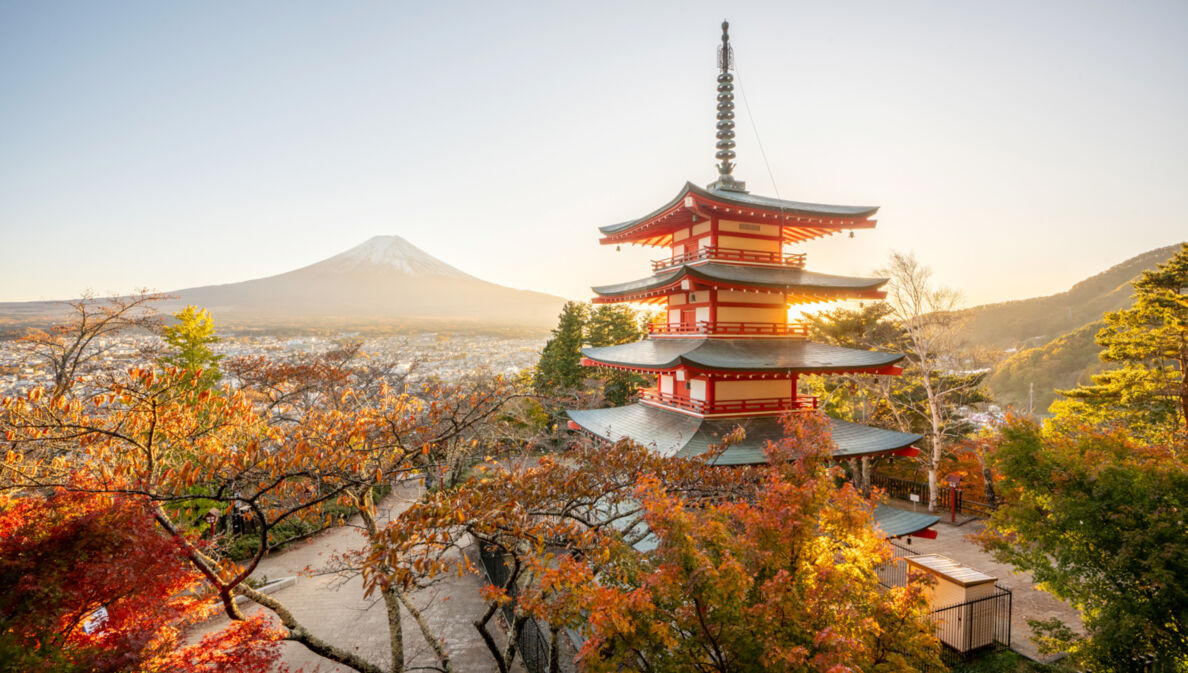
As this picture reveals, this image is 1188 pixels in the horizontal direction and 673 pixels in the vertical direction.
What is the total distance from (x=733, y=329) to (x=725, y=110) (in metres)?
7.51

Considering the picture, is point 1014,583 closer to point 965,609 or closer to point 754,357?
point 965,609

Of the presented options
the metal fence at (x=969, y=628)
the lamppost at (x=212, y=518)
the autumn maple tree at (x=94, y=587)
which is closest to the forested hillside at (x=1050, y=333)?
the metal fence at (x=969, y=628)

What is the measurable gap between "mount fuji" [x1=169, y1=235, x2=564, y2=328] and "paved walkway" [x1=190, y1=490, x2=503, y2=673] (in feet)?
145

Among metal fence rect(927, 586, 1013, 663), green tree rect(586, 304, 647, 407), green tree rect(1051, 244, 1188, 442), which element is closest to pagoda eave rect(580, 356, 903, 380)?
metal fence rect(927, 586, 1013, 663)

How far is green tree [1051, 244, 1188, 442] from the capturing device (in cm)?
1447

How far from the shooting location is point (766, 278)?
11.9 metres

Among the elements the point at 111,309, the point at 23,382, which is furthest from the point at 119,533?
the point at 23,382

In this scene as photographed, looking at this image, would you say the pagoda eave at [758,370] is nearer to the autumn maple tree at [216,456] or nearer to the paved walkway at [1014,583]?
the paved walkway at [1014,583]

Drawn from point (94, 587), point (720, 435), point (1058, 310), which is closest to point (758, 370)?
point (720, 435)

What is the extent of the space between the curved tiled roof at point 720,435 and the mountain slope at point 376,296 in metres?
43.6

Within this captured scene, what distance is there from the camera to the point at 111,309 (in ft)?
42.2

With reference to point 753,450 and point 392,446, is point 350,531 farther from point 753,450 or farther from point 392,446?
point 753,450

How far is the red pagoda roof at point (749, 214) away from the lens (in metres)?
11.6

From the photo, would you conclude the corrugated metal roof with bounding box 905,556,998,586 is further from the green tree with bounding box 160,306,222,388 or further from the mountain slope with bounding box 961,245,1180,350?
the mountain slope with bounding box 961,245,1180,350
